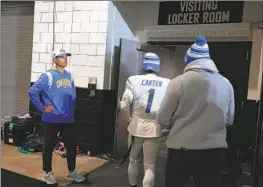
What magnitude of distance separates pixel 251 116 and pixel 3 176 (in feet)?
10.6

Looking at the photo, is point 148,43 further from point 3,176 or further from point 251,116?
point 3,176

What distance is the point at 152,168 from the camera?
278 cm

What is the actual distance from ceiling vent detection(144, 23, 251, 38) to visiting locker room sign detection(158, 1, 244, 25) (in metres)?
0.10

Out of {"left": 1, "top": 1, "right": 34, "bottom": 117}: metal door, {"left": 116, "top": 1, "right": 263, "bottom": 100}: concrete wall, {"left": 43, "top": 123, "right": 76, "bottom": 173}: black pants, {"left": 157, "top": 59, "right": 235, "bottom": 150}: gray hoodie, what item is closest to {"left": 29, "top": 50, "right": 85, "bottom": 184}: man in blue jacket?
{"left": 43, "top": 123, "right": 76, "bottom": 173}: black pants

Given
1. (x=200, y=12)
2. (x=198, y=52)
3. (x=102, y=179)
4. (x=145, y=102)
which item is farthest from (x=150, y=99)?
(x=200, y=12)

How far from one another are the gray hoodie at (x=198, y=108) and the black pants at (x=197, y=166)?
1.7 inches

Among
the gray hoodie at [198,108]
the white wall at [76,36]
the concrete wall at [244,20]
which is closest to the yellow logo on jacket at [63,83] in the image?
the white wall at [76,36]

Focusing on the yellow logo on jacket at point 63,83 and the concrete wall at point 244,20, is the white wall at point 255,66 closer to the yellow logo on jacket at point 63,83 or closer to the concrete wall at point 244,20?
the concrete wall at point 244,20

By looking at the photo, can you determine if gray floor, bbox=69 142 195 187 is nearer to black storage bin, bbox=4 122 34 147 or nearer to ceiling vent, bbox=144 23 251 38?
black storage bin, bbox=4 122 34 147

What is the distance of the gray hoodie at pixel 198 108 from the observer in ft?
5.92

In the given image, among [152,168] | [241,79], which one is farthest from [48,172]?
[241,79]

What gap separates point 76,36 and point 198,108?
3.18 metres

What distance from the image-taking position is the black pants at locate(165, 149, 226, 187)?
1802mm

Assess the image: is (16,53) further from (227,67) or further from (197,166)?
(197,166)
